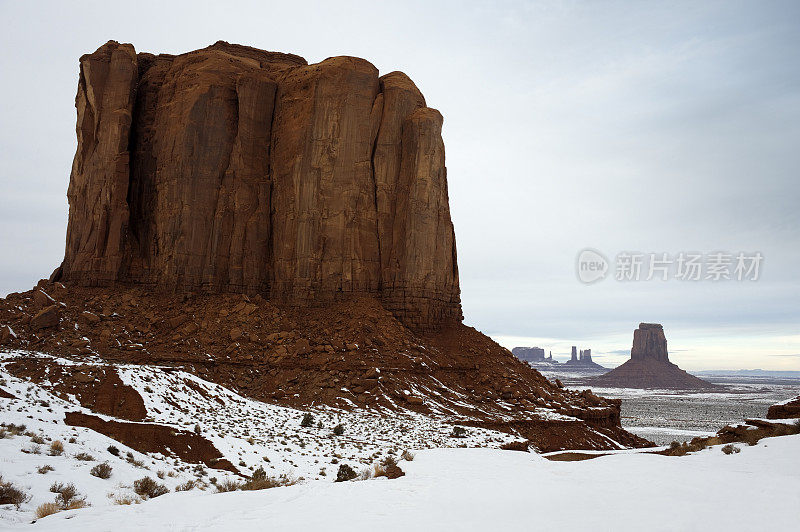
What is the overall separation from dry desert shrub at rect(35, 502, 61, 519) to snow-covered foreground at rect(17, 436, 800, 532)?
605mm

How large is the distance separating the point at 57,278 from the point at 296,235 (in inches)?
684

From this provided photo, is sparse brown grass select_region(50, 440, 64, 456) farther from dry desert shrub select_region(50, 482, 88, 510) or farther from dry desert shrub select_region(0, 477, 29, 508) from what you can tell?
dry desert shrub select_region(0, 477, 29, 508)

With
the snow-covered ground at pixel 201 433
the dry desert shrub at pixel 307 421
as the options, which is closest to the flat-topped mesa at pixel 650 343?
the snow-covered ground at pixel 201 433

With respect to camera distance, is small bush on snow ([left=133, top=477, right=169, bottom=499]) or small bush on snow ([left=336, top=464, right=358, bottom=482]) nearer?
small bush on snow ([left=133, top=477, right=169, bottom=499])

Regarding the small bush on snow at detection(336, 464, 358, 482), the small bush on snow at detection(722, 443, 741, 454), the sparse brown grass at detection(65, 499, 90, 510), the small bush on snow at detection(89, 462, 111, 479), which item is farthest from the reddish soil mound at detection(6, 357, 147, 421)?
the small bush on snow at detection(722, 443, 741, 454)

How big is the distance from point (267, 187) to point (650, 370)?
17837cm

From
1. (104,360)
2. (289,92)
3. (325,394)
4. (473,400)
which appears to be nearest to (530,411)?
(473,400)

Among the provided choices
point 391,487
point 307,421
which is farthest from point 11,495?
point 307,421

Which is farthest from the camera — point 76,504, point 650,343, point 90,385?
point 650,343

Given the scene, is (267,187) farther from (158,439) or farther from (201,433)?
(158,439)

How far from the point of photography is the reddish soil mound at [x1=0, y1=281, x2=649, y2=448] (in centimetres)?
2859

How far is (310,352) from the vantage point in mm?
31094

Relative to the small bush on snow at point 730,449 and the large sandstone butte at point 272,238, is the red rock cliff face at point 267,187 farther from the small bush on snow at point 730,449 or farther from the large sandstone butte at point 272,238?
the small bush on snow at point 730,449

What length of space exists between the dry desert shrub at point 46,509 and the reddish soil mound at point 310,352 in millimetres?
17829
